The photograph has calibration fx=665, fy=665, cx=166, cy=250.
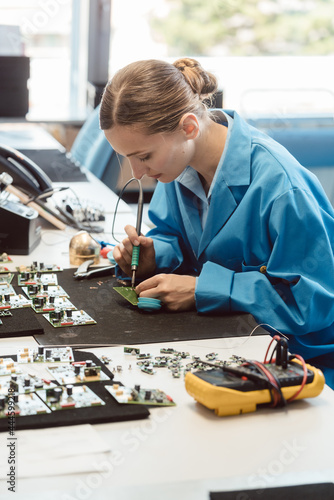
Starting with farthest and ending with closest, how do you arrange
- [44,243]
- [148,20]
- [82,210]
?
[148,20], [82,210], [44,243]

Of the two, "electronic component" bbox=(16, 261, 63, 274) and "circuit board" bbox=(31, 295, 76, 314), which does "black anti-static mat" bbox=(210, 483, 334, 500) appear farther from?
"electronic component" bbox=(16, 261, 63, 274)

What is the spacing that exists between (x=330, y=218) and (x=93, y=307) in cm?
60

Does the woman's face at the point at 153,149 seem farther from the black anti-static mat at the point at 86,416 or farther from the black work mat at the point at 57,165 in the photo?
the black work mat at the point at 57,165

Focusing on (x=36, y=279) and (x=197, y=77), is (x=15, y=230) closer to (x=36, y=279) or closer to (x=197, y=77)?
(x=36, y=279)

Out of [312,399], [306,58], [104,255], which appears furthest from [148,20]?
[312,399]

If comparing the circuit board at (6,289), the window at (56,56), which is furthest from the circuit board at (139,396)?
the window at (56,56)

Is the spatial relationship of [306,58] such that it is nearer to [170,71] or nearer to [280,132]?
[280,132]

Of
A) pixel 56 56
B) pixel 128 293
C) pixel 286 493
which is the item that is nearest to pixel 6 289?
pixel 128 293

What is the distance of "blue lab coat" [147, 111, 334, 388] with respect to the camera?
1.47 metres

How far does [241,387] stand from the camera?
1071 mm

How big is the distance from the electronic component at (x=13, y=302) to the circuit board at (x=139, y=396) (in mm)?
435

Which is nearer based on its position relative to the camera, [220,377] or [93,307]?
[220,377]

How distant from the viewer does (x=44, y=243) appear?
6.80ft

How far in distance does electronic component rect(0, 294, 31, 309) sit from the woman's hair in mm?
442
